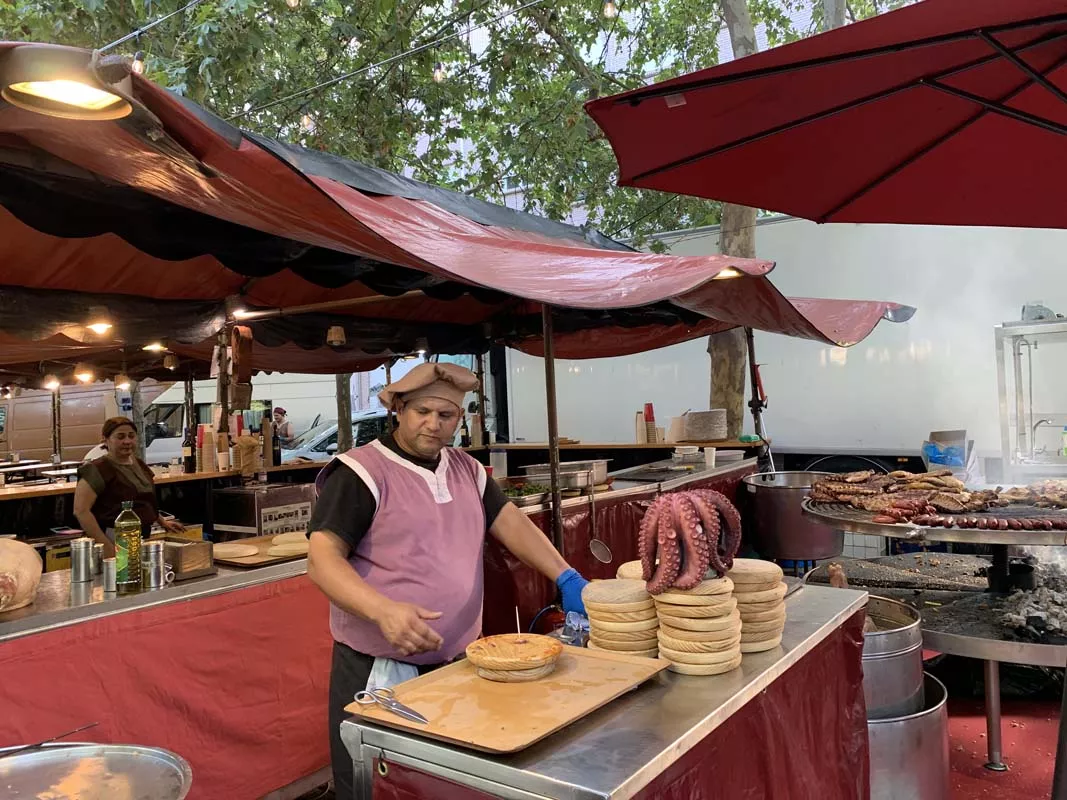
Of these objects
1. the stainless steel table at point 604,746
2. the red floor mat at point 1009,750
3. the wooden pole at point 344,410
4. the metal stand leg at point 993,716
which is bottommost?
the red floor mat at point 1009,750

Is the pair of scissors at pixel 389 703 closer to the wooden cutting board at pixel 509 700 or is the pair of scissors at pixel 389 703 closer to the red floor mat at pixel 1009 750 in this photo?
the wooden cutting board at pixel 509 700

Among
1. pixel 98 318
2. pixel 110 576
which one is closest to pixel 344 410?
pixel 98 318

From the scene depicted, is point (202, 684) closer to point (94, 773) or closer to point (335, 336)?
point (94, 773)

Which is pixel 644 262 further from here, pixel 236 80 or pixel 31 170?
pixel 236 80

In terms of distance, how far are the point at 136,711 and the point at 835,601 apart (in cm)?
283

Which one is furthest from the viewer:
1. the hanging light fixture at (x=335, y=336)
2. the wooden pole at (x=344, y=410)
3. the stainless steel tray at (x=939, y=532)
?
the wooden pole at (x=344, y=410)

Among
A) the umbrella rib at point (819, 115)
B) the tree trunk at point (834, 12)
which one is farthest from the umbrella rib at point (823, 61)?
the tree trunk at point (834, 12)

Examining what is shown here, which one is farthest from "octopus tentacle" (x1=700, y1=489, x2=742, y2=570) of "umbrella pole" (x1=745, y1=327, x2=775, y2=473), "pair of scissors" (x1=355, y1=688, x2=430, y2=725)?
"umbrella pole" (x1=745, y1=327, x2=775, y2=473)

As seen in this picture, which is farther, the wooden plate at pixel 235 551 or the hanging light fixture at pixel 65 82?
the wooden plate at pixel 235 551

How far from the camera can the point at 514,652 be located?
2.00m

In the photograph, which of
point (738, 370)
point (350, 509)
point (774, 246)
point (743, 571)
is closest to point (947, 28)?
point (743, 571)

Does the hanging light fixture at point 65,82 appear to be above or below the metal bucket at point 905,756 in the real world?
above

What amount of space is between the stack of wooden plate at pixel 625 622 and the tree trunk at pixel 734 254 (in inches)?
234

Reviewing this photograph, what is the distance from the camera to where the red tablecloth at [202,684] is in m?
2.84
